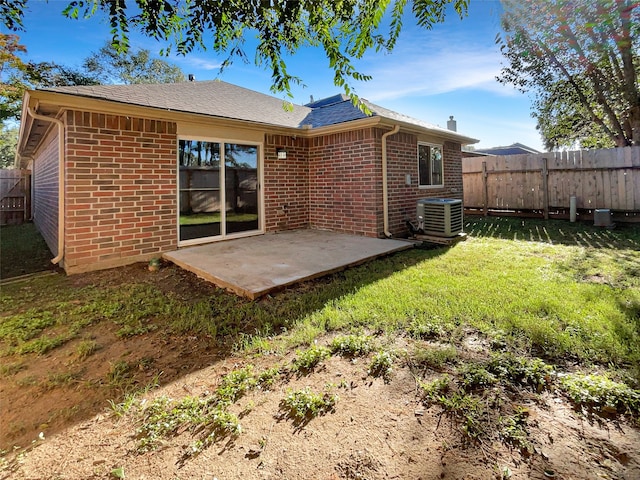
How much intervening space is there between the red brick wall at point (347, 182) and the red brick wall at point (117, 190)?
3.42m

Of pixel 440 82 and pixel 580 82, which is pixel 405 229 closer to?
pixel 440 82

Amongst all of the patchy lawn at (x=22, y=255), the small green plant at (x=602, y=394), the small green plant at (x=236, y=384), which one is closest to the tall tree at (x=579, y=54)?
the small green plant at (x=602, y=394)

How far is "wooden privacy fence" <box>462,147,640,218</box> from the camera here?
27.1 feet

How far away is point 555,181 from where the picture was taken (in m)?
9.37

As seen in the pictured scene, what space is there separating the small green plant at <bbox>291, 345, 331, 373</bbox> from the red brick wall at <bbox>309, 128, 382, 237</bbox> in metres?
4.68

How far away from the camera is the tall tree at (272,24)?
3.13 metres

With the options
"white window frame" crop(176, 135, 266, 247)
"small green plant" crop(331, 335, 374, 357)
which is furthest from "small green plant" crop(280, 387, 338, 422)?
"white window frame" crop(176, 135, 266, 247)

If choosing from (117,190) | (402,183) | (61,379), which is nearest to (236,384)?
(61,379)

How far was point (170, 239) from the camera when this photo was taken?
19.2 feet

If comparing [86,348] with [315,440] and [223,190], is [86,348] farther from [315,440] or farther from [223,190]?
[223,190]

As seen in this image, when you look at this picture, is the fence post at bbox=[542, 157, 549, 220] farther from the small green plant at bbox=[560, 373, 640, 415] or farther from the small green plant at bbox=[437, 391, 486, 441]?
the small green plant at bbox=[437, 391, 486, 441]

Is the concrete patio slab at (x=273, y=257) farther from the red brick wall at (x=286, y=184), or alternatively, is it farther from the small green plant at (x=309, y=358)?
the small green plant at (x=309, y=358)

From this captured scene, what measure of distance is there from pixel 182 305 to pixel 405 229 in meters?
5.52

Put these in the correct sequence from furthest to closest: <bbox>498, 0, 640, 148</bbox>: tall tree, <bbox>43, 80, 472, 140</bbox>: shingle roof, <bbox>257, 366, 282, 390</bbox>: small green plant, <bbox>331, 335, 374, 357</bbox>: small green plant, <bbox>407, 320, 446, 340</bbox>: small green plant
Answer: <bbox>498, 0, 640, 148</bbox>: tall tree < <bbox>43, 80, 472, 140</bbox>: shingle roof < <bbox>407, 320, 446, 340</bbox>: small green plant < <bbox>331, 335, 374, 357</bbox>: small green plant < <bbox>257, 366, 282, 390</bbox>: small green plant
